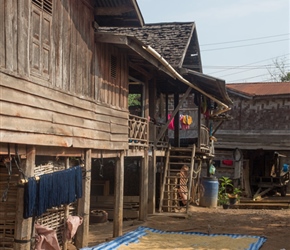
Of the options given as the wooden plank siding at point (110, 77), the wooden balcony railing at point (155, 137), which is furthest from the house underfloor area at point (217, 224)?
the wooden plank siding at point (110, 77)

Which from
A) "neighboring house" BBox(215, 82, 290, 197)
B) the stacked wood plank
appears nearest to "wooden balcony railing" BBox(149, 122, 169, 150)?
the stacked wood plank

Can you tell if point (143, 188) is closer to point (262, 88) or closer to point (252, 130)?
point (252, 130)

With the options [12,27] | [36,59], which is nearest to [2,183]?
[36,59]

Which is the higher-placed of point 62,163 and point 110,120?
point 110,120

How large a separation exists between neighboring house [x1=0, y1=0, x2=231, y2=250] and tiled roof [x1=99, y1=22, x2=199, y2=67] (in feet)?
5.21

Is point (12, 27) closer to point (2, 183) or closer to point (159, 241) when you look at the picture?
point (2, 183)

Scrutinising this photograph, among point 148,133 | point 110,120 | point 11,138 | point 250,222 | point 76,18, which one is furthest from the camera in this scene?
point 250,222

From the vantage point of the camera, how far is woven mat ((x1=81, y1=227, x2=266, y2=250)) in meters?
10.8

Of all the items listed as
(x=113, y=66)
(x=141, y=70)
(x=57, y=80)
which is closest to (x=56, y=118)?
(x=57, y=80)

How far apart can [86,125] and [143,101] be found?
525cm

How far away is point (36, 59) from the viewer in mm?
7375

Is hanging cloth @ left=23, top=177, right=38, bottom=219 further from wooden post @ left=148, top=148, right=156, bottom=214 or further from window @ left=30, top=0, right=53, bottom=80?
wooden post @ left=148, top=148, right=156, bottom=214

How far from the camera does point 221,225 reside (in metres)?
14.7

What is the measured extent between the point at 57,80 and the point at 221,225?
8.83 meters
